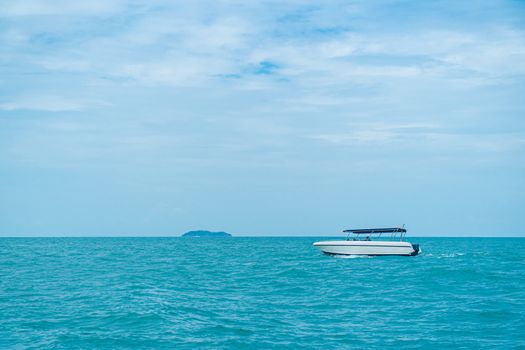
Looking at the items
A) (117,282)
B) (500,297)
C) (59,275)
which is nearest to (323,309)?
(500,297)

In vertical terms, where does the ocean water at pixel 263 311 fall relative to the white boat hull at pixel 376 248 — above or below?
below

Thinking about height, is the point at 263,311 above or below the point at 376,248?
below

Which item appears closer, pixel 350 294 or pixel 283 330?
pixel 283 330

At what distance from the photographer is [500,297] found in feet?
110

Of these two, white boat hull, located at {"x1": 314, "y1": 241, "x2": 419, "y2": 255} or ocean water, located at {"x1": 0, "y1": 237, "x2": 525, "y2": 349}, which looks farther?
white boat hull, located at {"x1": 314, "y1": 241, "x2": 419, "y2": 255}

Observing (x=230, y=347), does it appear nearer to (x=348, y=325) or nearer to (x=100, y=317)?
(x=348, y=325)

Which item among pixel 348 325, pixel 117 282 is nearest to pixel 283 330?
pixel 348 325

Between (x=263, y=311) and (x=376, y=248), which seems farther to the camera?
(x=376, y=248)

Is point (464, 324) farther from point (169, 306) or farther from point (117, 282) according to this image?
point (117, 282)

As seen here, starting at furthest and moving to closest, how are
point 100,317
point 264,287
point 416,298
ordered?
point 264,287, point 416,298, point 100,317

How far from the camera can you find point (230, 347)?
69.4ft

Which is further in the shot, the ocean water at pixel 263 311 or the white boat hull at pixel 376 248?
the white boat hull at pixel 376 248

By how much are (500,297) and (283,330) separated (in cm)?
1749

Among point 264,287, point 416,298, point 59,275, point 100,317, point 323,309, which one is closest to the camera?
point 100,317
